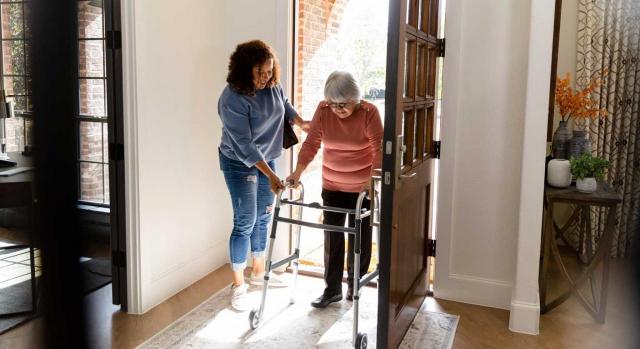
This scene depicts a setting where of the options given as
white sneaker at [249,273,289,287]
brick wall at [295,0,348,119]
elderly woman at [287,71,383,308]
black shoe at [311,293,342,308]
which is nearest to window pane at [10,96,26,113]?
elderly woman at [287,71,383,308]

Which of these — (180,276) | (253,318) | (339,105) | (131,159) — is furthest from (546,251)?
(131,159)

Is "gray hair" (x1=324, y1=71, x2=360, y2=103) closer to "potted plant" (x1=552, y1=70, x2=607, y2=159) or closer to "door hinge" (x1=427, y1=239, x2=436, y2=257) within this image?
"door hinge" (x1=427, y1=239, x2=436, y2=257)

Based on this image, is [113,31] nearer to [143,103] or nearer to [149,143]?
[143,103]

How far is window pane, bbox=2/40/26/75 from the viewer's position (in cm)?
31

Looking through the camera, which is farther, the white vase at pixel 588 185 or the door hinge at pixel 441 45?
the door hinge at pixel 441 45

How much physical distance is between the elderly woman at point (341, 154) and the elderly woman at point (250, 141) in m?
0.23

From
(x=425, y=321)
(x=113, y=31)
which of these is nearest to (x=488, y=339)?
(x=425, y=321)

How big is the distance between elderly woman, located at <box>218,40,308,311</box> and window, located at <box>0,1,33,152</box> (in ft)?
9.08

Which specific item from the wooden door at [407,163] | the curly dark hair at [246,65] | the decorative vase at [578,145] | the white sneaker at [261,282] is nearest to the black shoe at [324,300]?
the white sneaker at [261,282]

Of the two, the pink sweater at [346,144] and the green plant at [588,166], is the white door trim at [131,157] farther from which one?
the green plant at [588,166]

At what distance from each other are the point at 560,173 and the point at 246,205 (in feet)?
6.16

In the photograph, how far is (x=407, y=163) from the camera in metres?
2.77

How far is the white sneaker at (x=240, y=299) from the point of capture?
131 inches

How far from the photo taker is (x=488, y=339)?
118 inches
